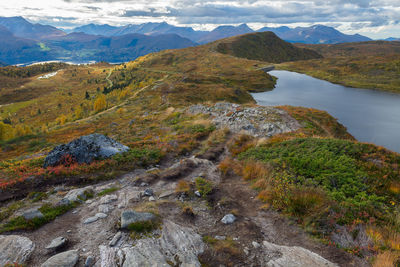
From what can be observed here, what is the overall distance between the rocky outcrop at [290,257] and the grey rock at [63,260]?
6.52m

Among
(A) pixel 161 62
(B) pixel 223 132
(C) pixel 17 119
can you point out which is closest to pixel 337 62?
(A) pixel 161 62

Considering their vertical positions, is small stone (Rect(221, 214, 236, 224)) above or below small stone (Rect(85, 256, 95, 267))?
below

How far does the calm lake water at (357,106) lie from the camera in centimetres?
4862

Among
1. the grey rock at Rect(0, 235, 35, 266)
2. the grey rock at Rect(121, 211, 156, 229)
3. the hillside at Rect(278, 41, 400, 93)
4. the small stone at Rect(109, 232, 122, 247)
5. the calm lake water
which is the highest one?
the grey rock at Rect(121, 211, 156, 229)

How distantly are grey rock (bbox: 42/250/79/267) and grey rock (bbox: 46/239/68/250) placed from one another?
67cm

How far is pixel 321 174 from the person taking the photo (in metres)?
11.9

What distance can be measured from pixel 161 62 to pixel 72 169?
19938 cm

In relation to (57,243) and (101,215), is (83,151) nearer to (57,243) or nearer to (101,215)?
(101,215)

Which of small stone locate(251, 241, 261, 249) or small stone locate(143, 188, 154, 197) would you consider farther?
small stone locate(143, 188, 154, 197)

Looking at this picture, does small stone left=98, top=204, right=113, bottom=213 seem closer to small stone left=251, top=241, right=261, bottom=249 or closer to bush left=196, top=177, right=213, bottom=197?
bush left=196, top=177, right=213, bottom=197

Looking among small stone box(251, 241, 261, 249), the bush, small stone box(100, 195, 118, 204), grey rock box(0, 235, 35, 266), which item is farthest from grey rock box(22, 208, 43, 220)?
small stone box(251, 241, 261, 249)

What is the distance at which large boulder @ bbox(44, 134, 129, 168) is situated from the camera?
54.9 feet

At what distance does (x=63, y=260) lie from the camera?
271 inches

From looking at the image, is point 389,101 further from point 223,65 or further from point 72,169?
point 72,169
